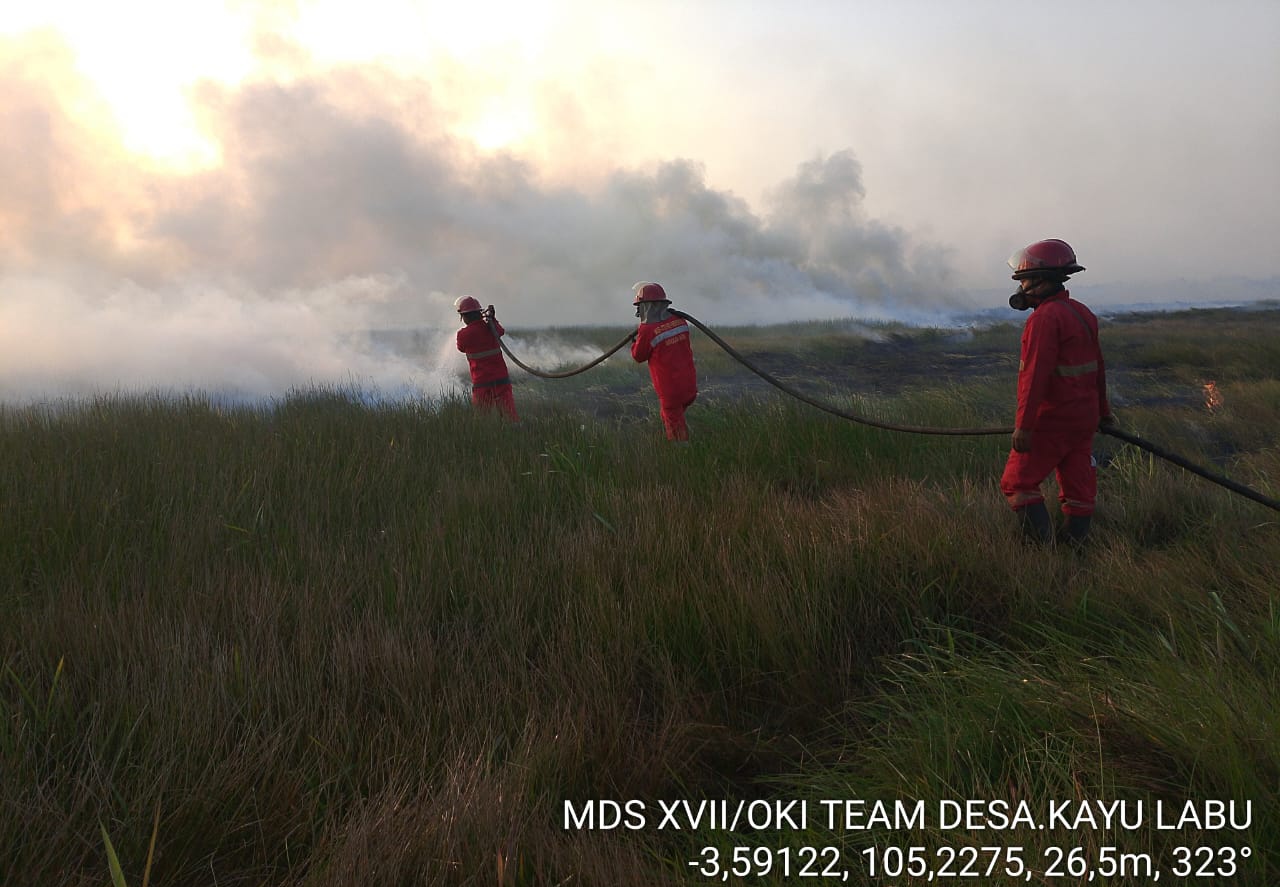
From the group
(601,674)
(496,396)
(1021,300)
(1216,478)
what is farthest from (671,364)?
(601,674)

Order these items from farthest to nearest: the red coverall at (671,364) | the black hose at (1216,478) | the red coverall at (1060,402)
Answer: the red coverall at (671,364)
the red coverall at (1060,402)
the black hose at (1216,478)

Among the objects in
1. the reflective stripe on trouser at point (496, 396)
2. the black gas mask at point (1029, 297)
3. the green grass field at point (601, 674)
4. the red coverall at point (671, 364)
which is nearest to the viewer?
the green grass field at point (601, 674)

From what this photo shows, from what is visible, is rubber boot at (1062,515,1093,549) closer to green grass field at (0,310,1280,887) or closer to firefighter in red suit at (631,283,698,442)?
green grass field at (0,310,1280,887)

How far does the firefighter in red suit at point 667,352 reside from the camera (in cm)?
657

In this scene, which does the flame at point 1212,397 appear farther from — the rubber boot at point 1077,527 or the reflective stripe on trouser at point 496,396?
the reflective stripe on trouser at point 496,396

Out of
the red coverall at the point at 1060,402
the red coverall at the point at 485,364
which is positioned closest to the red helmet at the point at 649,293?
the red coverall at the point at 485,364

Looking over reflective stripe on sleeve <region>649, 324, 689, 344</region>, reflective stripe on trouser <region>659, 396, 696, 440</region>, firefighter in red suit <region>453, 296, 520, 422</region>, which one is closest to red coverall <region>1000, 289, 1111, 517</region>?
reflective stripe on trouser <region>659, 396, 696, 440</region>

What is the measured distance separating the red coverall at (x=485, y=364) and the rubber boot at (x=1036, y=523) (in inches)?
227

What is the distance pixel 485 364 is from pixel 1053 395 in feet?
20.5

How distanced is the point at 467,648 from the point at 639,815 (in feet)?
3.31

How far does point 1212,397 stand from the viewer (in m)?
10.7

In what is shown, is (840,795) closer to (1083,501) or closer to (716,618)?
(716,618)

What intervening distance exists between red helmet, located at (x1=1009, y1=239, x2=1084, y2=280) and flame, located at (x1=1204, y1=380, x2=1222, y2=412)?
305 inches

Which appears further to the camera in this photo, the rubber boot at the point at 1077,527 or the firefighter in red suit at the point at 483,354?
the firefighter in red suit at the point at 483,354
